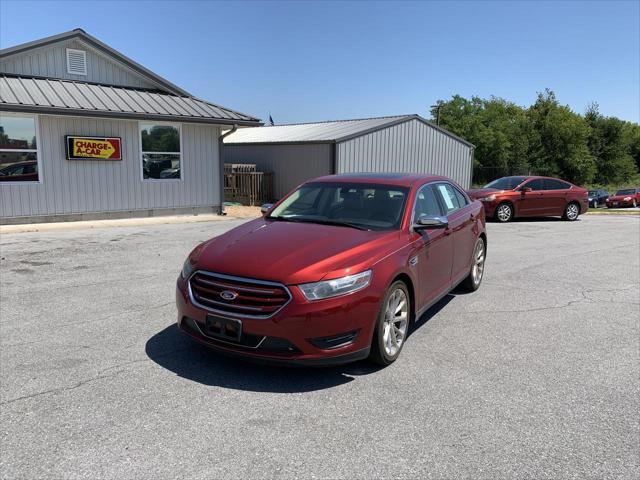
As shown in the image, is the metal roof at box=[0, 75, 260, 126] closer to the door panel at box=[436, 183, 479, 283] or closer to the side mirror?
the door panel at box=[436, 183, 479, 283]

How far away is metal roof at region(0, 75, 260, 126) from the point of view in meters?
11.7

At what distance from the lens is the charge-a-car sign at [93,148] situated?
12.6 metres

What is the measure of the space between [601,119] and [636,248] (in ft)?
188

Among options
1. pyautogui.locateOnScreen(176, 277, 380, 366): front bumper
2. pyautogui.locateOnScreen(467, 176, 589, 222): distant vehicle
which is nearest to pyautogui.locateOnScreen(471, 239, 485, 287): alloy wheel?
pyautogui.locateOnScreen(176, 277, 380, 366): front bumper

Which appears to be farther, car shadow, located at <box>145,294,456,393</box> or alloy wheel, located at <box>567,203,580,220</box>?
alloy wheel, located at <box>567,203,580,220</box>

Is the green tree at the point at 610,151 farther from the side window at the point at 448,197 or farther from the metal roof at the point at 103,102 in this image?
the side window at the point at 448,197

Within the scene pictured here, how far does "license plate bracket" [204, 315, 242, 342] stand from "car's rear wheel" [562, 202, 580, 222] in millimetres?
16551

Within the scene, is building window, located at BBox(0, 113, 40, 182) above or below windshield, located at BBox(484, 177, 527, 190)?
above

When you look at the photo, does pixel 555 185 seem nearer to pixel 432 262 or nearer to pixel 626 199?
pixel 432 262

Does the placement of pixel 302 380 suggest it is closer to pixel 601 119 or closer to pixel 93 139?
pixel 93 139

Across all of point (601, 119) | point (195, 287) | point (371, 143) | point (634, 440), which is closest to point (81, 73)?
point (371, 143)

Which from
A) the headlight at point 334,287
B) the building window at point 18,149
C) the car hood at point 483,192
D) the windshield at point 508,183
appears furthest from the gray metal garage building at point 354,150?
the headlight at point 334,287

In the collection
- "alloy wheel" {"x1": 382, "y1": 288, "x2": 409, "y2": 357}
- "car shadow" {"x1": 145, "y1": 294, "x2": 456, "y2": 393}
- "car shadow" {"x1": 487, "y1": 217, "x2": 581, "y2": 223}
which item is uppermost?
"alloy wheel" {"x1": 382, "y1": 288, "x2": 409, "y2": 357}

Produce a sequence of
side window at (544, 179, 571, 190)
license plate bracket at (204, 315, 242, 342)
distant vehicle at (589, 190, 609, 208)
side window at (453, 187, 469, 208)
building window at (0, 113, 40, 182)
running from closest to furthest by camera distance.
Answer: license plate bracket at (204, 315, 242, 342) < side window at (453, 187, 469, 208) < building window at (0, 113, 40, 182) < side window at (544, 179, 571, 190) < distant vehicle at (589, 190, 609, 208)
